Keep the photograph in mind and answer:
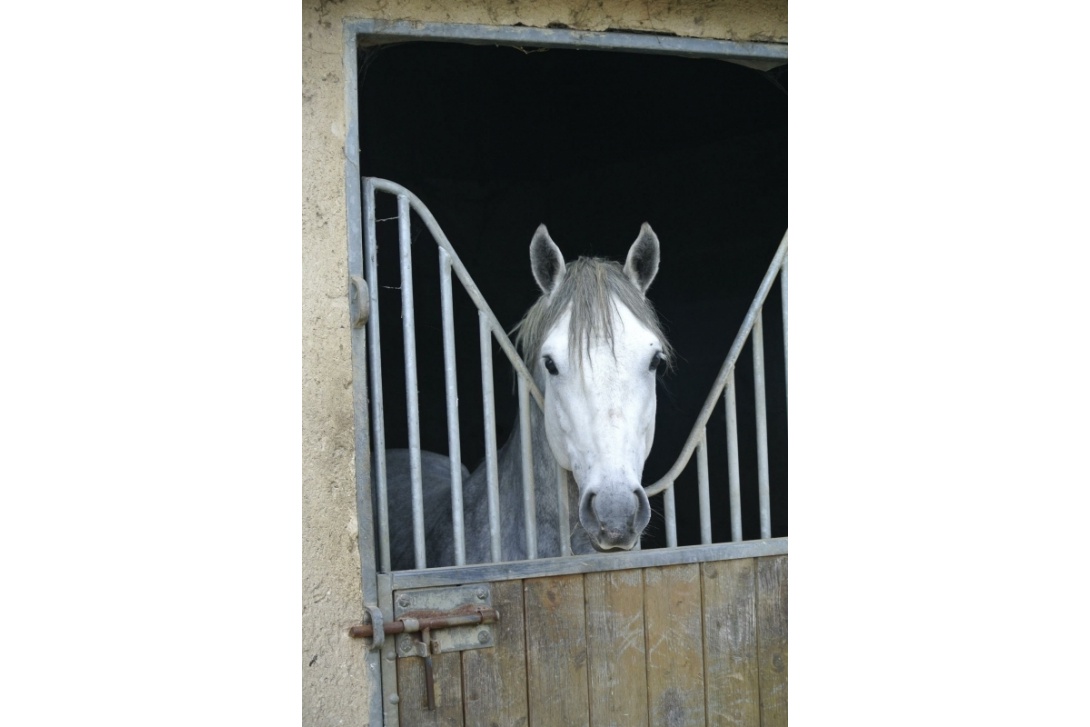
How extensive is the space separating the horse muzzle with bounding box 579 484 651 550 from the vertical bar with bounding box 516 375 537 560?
32 centimetres

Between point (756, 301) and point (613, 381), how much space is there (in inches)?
24.4

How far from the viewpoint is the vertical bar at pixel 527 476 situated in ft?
8.11

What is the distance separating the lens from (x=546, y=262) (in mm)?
2619

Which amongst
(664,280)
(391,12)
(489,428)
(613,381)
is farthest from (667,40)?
(664,280)

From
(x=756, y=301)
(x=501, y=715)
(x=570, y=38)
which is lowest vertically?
(x=501, y=715)

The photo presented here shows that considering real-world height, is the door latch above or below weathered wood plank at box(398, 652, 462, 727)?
above

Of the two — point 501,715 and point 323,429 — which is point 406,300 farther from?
point 501,715

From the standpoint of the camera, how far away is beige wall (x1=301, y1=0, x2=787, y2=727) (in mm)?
2152

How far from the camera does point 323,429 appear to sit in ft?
7.13

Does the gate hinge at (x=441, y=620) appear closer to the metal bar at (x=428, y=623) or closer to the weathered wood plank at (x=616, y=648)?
the metal bar at (x=428, y=623)

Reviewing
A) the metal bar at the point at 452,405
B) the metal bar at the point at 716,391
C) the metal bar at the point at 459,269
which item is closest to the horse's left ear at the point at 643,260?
the metal bar at the point at 716,391

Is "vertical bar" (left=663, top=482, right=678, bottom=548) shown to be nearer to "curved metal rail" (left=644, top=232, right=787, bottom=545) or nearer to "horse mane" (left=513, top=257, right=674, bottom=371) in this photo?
"curved metal rail" (left=644, top=232, right=787, bottom=545)

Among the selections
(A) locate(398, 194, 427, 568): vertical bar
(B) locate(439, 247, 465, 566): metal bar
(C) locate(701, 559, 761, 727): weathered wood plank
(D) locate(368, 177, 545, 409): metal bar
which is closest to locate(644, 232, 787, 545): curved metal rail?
(C) locate(701, 559, 761, 727): weathered wood plank

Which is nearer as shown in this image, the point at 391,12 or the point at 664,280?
the point at 391,12
